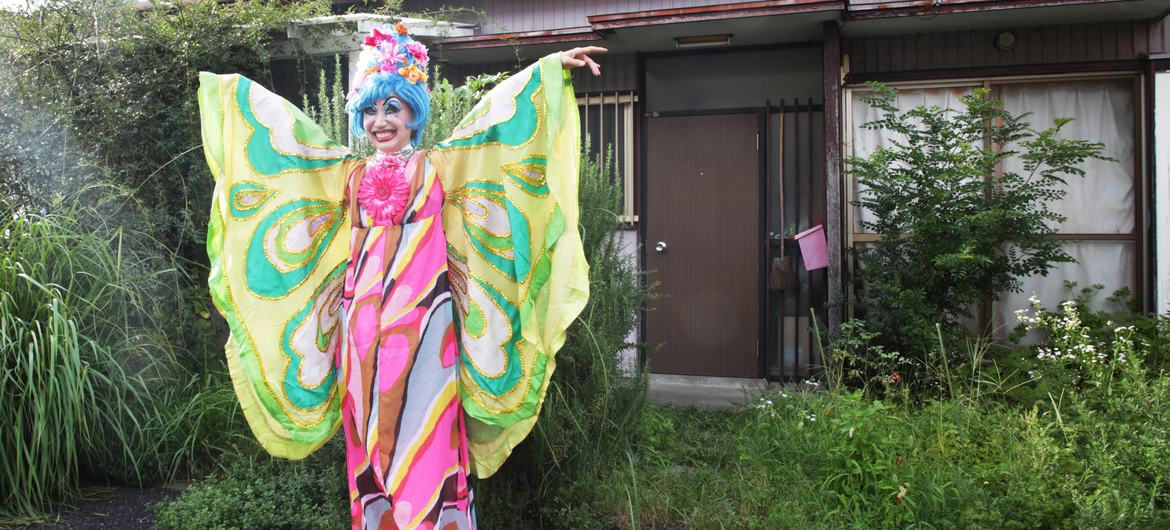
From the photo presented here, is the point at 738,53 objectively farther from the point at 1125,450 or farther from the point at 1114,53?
the point at 1125,450

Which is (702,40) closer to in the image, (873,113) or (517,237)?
(873,113)

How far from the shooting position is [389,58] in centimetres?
246

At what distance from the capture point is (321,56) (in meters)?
5.90

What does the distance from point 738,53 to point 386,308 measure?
4367 millimetres

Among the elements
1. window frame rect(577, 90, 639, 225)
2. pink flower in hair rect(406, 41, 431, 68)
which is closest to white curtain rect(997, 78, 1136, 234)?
window frame rect(577, 90, 639, 225)

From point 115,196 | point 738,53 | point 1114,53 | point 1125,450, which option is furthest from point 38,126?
point 1114,53

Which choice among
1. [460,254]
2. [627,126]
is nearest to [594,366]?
[460,254]

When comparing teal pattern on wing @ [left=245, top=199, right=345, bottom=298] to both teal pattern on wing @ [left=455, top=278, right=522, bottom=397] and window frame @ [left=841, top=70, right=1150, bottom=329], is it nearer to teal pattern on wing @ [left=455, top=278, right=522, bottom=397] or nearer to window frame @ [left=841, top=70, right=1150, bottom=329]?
teal pattern on wing @ [left=455, top=278, right=522, bottom=397]

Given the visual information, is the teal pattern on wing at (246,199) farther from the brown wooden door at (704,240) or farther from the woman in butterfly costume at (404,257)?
the brown wooden door at (704,240)

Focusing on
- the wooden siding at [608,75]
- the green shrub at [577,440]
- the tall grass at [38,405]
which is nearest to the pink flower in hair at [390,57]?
the green shrub at [577,440]

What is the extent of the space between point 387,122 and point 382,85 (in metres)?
0.11

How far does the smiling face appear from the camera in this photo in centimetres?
247

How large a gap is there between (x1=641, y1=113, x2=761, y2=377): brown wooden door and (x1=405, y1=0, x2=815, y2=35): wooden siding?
0.86 m

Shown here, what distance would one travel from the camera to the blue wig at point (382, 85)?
245 cm
